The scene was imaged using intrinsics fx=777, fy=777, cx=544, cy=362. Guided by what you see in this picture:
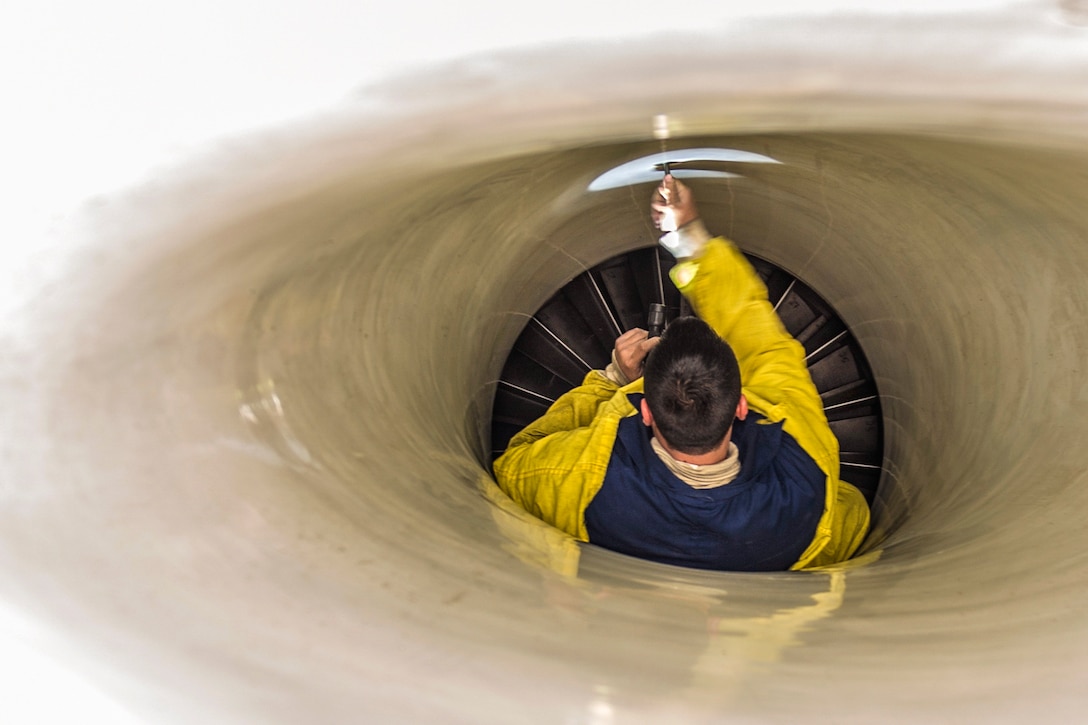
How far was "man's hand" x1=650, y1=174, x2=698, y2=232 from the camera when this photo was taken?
4.96 ft

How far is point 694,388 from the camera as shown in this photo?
42.2 inches

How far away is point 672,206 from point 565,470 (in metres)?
0.59

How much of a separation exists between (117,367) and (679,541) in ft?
2.79

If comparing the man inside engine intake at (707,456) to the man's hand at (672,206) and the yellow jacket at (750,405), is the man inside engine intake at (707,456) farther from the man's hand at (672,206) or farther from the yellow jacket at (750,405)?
the man's hand at (672,206)

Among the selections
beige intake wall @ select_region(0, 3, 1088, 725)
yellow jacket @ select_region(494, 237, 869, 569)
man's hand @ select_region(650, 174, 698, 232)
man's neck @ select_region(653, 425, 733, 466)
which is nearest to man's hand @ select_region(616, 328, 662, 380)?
yellow jacket @ select_region(494, 237, 869, 569)

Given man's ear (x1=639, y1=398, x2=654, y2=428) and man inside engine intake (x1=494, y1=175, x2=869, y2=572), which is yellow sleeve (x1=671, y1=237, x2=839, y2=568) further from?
man's ear (x1=639, y1=398, x2=654, y2=428)

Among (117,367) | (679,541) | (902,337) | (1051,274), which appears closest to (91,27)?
(117,367)

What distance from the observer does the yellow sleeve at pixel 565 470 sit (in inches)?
47.9

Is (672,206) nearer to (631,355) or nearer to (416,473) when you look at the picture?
(631,355)

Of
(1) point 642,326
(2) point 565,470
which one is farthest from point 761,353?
(1) point 642,326

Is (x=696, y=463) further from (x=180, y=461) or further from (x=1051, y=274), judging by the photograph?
(x=180, y=461)

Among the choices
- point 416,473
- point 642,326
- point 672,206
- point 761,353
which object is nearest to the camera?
point 416,473

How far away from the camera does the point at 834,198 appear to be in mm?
1536

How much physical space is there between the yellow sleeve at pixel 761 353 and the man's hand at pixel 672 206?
13 cm
